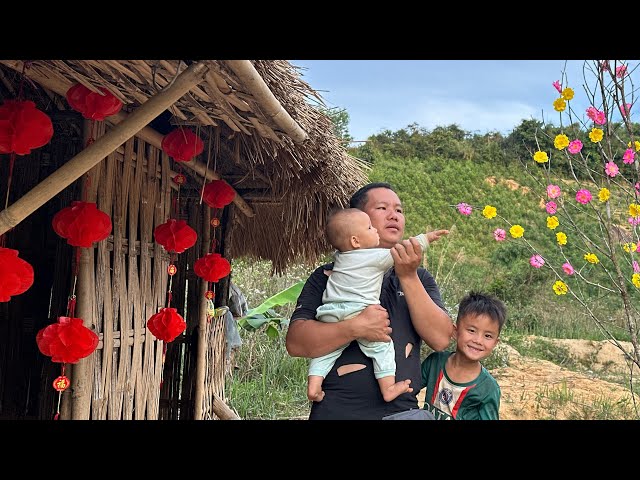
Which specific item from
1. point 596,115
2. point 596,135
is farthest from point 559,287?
point 596,115

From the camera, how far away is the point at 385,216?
93.0 inches

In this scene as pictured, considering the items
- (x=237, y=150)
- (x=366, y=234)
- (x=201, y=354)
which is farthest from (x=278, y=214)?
(x=366, y=234)

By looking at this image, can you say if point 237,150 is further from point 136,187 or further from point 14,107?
point 14,107

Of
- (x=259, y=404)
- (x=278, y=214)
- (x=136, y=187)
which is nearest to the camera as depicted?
(x=136, y=187)

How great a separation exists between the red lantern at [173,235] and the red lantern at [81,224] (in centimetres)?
77

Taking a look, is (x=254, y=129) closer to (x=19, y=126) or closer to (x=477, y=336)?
(x=19, y=126)

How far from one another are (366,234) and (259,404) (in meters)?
6.03

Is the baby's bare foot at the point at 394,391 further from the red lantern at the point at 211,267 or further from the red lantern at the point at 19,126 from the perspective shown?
the red lantern at the point at 211,267

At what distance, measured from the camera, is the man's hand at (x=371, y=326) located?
2.07 meters

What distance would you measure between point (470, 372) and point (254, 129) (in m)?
1.50

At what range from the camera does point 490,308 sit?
218 cm

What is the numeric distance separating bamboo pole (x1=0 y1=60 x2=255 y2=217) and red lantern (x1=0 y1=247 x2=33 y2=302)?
0.56 m

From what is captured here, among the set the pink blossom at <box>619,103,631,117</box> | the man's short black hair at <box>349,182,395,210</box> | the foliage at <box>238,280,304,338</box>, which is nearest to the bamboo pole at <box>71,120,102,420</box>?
the man's short black hair at <box>349,182,395,210</box>

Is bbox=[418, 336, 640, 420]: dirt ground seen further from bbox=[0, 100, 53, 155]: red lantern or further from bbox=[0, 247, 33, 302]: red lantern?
bbox=[0, 100, 53, 155]: red lantern
